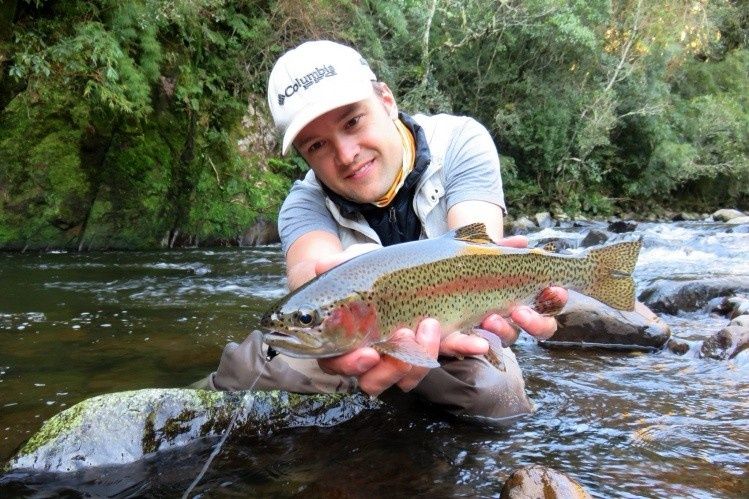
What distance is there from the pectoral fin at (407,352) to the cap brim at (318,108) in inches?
39.4

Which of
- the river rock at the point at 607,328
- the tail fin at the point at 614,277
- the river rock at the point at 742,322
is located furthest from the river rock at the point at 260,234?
the tail fin at the point at 614,277

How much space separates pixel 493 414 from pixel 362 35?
1374cm

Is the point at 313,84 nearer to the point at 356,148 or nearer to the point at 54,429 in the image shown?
the point at 356,148

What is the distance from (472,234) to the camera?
2504 millimetres

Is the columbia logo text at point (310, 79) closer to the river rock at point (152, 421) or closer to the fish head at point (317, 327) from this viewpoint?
the fish head at point (317, 327)

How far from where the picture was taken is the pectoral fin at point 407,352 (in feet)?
6.66

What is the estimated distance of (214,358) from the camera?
443 cm

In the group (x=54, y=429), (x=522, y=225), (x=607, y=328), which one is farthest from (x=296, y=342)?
(x=522, y=225)

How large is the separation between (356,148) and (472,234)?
2.31 ft

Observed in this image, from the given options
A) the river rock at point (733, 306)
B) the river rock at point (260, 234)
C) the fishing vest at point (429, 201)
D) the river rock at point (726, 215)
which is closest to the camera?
the fishing vest at point (429, 201)

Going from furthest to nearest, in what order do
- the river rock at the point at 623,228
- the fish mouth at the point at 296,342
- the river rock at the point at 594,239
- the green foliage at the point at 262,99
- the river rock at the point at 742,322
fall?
the river rock at the point at 623,228 < the river rock at the point at 594,239 < the green foliage at the point at 262,99 < the river rock at the point at 742,322 < the fish mouth at the point at 296,342

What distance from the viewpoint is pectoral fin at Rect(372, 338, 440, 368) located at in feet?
6.66

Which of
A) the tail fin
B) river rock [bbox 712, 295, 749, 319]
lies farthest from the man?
river rock [bbox 712, 295, 749, 319]

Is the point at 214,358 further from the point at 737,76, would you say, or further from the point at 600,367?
the point at 737,76
